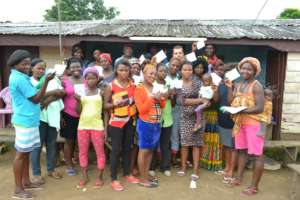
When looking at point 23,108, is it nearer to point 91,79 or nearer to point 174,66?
point 91,79

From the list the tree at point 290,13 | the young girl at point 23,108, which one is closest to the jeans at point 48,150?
the young girl at point 23,108

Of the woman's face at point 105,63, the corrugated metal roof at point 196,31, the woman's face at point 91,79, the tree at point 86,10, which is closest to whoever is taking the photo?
the woman's face at point 91,79

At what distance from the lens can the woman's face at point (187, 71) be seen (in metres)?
4.41

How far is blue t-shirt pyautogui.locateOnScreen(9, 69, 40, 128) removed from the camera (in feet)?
11.9

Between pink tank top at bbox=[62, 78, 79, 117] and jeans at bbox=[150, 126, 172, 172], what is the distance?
1.28 metres

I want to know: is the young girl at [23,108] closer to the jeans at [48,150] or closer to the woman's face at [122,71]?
the jeans at [48,150]

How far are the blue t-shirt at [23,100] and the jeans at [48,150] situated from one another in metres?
0.52

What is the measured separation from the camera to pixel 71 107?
454 centimetres

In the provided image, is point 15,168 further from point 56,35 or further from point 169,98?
point 56,35

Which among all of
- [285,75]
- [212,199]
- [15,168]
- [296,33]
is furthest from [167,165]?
[296,33]

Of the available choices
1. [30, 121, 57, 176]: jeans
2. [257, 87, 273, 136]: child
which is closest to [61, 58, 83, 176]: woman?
[30, 121, 57, 176]: jeans

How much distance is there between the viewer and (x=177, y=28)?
7527 mm

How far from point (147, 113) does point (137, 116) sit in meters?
0.23

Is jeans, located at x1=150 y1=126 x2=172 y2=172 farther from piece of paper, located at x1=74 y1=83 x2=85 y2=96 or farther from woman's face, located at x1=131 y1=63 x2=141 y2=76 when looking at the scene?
piece of paper, located at x1=74 y1=83 x2=85 y2=96
